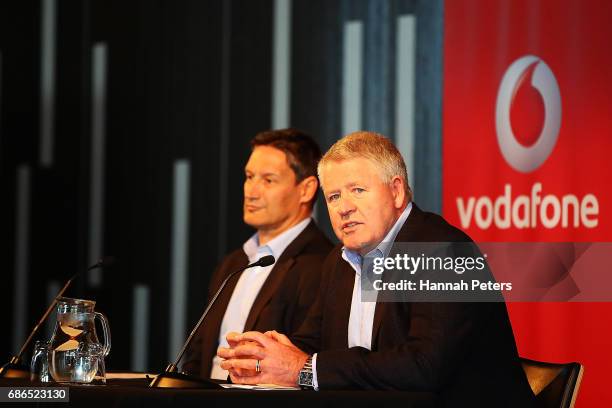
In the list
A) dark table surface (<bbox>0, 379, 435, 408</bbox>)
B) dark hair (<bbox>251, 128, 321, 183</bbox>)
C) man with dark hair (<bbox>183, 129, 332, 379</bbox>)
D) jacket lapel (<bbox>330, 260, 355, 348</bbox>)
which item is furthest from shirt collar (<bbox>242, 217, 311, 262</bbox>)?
dark table surface (<bbox>0, 379, 435, 408</bbox>)

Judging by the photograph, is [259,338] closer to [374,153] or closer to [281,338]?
[281,338]

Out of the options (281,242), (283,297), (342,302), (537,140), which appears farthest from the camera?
(537,140)

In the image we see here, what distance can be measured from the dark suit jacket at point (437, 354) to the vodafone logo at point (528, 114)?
157 centimetres

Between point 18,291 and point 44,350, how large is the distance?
3332 mm

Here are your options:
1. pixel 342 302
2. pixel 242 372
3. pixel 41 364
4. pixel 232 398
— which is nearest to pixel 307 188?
pixel 342 302

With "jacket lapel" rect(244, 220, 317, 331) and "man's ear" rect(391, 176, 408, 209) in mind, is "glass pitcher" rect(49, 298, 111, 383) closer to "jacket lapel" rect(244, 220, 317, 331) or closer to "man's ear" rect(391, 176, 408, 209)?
"man's ear" rect(391, 176, 408, 209)

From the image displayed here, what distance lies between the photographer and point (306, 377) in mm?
2531

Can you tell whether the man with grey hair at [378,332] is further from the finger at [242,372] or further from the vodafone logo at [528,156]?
the vodafone logo at [528,156]

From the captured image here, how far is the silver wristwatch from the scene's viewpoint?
252 centimetres

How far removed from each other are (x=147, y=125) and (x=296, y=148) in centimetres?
198

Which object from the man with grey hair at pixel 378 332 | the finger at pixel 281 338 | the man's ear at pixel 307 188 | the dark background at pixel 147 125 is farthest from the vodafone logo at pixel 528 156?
the finger at pixel 281 338

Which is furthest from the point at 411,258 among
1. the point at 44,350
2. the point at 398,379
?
the point at 44,350

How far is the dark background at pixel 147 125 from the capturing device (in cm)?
539

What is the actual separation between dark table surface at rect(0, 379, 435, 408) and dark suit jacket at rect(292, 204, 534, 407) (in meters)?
0.19
